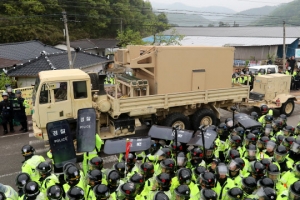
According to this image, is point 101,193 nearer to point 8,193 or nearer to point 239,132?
point 8,193

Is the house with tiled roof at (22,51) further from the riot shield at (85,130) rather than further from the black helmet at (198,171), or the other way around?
the black helmet at (198,171)

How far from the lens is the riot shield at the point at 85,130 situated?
6.10 metres

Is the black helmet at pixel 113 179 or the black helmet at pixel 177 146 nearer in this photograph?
the black helmet at pixel 113 179

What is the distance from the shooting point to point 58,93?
750cm

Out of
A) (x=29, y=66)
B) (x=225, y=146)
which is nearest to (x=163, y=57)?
(x=225, y=146)

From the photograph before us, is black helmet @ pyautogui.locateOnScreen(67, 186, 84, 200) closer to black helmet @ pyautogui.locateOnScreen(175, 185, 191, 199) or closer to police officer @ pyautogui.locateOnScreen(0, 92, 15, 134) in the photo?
black helmet @ pyautogui.locateOnScreen(175, 185, 191, 199)

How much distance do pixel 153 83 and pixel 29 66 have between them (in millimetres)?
8818

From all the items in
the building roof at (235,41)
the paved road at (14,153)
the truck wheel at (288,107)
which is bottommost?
the paved road at (14,153)

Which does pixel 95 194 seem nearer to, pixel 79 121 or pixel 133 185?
pixel 133 185

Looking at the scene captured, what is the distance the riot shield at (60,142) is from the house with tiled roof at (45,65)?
8.34 metres

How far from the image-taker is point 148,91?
353 inches

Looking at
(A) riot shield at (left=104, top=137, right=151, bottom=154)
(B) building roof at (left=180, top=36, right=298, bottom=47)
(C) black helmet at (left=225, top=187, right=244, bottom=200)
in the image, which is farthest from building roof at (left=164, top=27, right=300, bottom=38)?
(C) black helmet at (left=225, top=187, right=244, bottom=200)

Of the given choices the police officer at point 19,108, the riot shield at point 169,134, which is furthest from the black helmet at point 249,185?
the police officer at point 19,108

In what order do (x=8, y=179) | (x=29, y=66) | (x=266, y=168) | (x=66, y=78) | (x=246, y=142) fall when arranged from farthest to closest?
(x=29, y=66) < (x=66, y=78) < (x=8, y=179) < (x=246, y=142) < (x=266, y=168)
